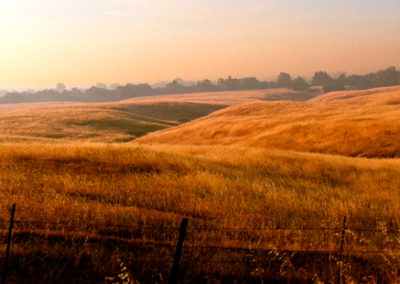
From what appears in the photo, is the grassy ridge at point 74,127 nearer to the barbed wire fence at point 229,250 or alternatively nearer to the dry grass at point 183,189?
the dry grass at point 183,189

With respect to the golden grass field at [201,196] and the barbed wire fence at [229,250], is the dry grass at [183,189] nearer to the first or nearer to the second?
the golden grass field at [201,196]

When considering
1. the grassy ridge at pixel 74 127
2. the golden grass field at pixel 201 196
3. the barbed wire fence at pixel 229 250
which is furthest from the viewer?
the grassy ridge at pixel 74 127

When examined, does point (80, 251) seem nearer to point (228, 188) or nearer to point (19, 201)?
point (19, 201)

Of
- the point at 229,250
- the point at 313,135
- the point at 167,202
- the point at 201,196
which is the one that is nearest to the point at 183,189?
the point at 201,196

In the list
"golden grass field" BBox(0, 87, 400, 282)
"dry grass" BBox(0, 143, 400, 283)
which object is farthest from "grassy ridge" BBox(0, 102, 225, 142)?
"dry grass" BBox(0, 143, 400, 283)

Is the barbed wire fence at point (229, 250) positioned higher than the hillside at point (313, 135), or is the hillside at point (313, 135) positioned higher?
the barbed wire fence at point (229, 250)

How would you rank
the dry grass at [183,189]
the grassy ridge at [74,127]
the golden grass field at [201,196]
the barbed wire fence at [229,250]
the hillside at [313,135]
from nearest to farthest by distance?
the barbed wire fence at [229,250] → the golden grass field at [201,196] → the dry grass at [183,189] → the hillside at [313,135] → the grassy ridge at [74,127]

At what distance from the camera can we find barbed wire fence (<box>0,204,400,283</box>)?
6.27m

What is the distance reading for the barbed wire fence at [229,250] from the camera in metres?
6.27

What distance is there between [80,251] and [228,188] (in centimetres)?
660

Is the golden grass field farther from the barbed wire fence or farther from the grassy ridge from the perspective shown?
the grassy ridge

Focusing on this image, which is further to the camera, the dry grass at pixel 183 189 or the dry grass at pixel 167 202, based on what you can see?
the dry grass at pixel 183 189

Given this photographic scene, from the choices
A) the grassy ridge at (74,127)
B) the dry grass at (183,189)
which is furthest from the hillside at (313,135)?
the grassy ridge at (74,127)

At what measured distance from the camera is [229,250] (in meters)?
7.00
